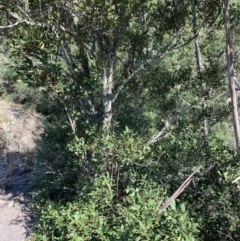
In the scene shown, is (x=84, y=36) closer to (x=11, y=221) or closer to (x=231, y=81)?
(x=231, y=81)

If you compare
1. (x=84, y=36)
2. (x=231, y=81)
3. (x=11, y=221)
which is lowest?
(x=11, y=221)

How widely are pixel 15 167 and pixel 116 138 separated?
18.7ft

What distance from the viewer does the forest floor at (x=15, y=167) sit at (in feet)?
18.9

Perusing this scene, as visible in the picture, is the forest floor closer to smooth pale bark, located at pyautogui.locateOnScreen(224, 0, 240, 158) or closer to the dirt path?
the dirt path

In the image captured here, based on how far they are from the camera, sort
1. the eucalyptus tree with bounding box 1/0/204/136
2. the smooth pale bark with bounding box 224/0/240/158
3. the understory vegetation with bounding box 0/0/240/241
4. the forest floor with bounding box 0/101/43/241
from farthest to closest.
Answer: the forest floor with bounding box 0/101/43/241, the eucalyptus tree with bounding box 1/0/204/136, the understory vegetation with bounding box 0/0/240/241, the smooth pale bark with bounding box 224/0/240/158

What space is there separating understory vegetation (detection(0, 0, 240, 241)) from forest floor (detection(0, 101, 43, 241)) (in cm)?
42

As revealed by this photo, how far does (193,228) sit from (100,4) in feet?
8.52

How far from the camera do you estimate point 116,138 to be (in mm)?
4254

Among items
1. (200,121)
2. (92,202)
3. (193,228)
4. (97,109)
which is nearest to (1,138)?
(97,109)

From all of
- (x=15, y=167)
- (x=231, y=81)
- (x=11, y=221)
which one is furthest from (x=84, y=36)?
(x=15, y=167)

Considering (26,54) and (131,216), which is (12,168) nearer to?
(26,54)

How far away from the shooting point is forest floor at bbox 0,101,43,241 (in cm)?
575

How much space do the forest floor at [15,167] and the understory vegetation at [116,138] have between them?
1.39 feet

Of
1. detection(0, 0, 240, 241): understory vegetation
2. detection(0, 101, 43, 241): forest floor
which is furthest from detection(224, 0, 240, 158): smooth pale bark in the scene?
detection(0, 101, 43, 241): forest floor
